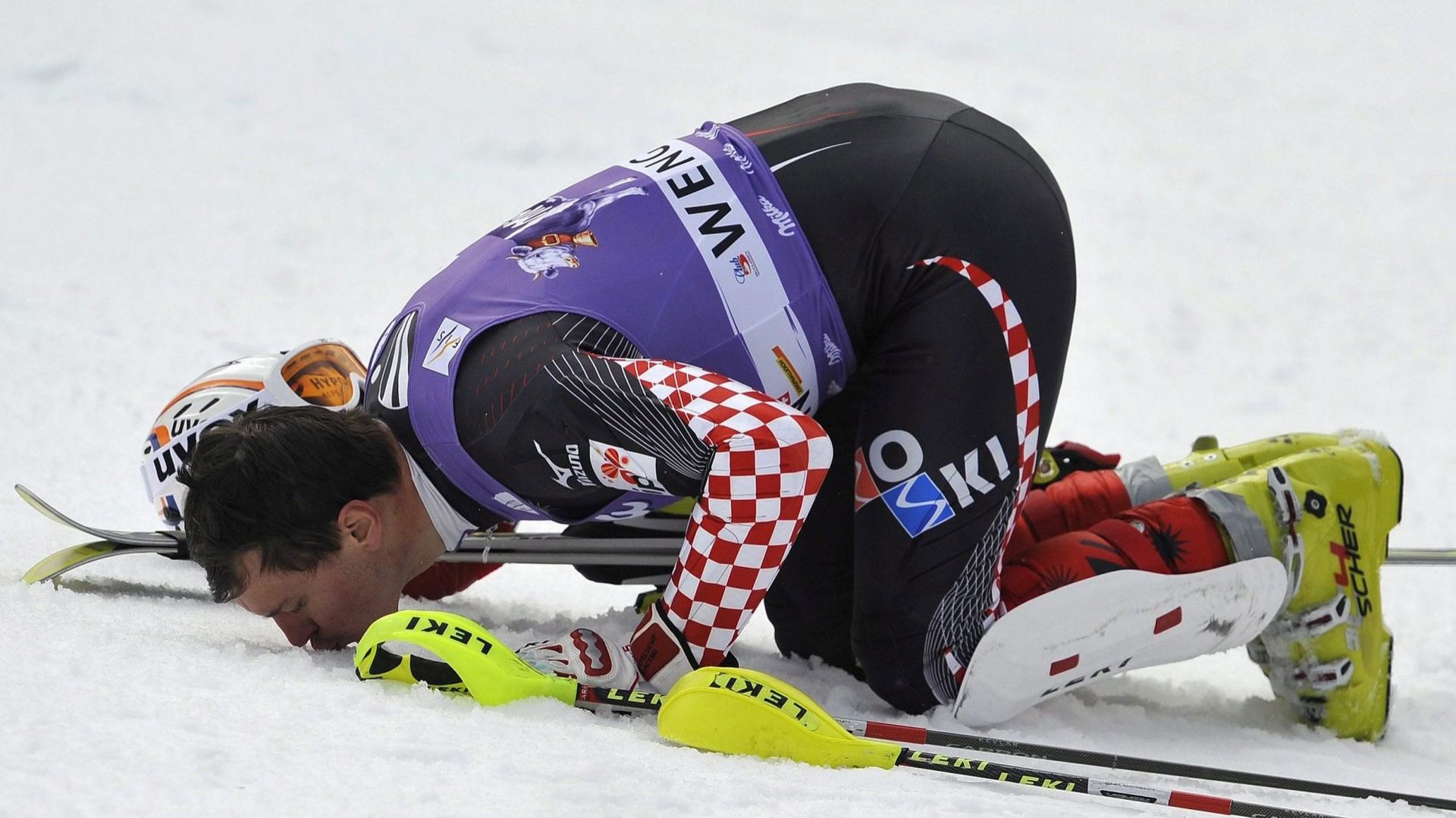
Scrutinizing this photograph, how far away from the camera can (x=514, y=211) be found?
3.49m

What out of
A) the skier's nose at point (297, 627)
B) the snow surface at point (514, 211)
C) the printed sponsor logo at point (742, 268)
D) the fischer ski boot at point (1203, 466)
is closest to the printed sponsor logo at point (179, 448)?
the snow surface at point (514, 211)

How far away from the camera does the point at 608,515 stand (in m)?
1.46

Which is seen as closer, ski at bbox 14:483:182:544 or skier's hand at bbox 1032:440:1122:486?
ski at bbox 14:483:182:544

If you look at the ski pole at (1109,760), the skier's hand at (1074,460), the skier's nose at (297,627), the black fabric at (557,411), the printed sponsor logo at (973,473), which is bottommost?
the ski pole at (1109,760)

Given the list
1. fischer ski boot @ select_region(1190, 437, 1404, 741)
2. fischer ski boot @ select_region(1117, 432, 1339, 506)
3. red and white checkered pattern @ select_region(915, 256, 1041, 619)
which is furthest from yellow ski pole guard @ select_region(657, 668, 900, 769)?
fischer ski boot @ select_region(1117, 432, 1339, 506)

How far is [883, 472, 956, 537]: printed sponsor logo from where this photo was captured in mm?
1398

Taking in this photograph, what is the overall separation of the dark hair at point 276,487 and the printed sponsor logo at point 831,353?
1.48 feet

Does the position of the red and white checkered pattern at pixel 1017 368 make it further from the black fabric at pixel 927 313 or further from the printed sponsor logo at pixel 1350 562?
the printed sponsor logo at pixel 1350 562

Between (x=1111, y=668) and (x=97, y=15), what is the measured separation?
156 inches

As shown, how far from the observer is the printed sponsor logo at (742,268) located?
4.45 feet

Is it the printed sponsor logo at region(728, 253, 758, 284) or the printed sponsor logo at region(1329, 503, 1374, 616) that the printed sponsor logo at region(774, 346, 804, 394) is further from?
the printed sponsor logo at region(1329, 503, 1374, 616)

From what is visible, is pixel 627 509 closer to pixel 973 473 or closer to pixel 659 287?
pixel 659 287

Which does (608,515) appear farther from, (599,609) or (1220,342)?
(1220,342)

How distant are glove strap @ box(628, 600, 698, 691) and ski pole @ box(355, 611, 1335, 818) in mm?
46
